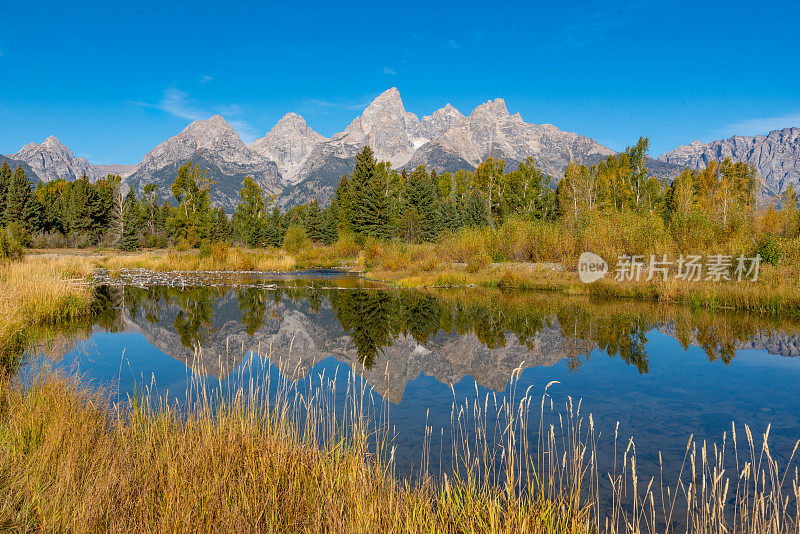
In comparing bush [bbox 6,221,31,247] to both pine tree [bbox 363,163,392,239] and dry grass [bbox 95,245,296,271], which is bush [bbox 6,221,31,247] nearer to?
dry grass [bbox 95,245,296,271]

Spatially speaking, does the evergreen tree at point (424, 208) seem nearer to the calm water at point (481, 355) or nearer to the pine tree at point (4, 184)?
the calm water at point (481, 355)

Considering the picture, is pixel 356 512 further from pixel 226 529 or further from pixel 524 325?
pixel 524 325

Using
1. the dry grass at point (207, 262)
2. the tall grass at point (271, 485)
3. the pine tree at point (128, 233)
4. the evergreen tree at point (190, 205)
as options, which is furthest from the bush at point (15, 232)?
the evergreen tree at point (190, 205)

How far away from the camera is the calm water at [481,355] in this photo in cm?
715

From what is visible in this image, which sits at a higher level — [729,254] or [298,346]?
[729,254]

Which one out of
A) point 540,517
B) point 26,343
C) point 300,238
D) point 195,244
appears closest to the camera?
point 540,517

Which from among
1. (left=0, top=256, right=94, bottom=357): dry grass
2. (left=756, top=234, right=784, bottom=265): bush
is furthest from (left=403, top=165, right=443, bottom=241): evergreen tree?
(left=0, top=256, right=94, bottom=357): dry grass

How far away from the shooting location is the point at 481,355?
1107cm

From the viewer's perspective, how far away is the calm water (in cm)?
715

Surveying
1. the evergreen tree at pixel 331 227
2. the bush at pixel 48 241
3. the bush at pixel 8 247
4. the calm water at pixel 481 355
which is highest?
the evergreen tree at pixel 331 227

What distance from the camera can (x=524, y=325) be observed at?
14.7m

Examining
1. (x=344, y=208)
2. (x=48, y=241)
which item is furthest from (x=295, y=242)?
(x=48, y=241)

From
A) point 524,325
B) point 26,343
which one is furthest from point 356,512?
point 524,325

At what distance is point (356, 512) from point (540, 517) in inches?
54.1
